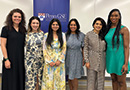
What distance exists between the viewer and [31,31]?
2.00 metres

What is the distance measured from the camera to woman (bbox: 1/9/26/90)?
1793 millimetres

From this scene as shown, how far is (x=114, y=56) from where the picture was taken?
1.85 m

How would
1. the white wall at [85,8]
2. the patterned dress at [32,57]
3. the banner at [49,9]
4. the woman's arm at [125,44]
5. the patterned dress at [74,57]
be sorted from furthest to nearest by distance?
the white wall at [85,8], the banner at [49,9], the patterned dress at [74,57], the patterned dress at [32,57], the woman's arm at [125,44]

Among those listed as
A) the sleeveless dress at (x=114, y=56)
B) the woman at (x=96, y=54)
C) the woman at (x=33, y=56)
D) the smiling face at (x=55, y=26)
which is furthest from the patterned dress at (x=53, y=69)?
the sleeveless dress at (x=114, y=56)

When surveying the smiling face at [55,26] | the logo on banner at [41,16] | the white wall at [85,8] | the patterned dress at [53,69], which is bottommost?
the patterned dress at [53,69]

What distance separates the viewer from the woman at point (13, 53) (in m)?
1.79

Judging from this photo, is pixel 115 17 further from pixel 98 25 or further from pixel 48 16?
pixel 48 16

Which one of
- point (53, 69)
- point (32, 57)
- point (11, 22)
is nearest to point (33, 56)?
point (32, 57)

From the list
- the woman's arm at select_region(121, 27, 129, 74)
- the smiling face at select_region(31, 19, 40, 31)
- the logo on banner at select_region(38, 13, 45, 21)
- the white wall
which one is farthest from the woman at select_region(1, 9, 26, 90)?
the woman's arm at select_region(121, 27, 129, 74)

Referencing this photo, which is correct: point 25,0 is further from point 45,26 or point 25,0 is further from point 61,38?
point 61,38

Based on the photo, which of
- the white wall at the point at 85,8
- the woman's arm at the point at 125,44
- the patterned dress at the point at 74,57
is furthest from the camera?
the white wall at the point at 85,8

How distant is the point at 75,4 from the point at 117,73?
6.63ft

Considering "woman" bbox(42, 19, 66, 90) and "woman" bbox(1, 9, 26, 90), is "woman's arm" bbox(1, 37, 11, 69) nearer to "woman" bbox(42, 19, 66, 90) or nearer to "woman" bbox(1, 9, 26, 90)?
"woman" bbox(1, 9, 26, 90)

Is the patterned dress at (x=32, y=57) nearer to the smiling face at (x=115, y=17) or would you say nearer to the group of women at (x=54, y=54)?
the group of women at (x=54, y=54)
